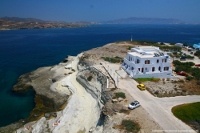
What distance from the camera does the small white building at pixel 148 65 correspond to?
44344mm

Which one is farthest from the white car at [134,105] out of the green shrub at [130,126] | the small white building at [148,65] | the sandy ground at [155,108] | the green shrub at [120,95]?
the small white building at [148,65]

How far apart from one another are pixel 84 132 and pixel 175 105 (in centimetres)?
1560

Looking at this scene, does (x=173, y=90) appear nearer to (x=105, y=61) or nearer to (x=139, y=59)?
(x=139, y=59)

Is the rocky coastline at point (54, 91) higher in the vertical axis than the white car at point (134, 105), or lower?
lower

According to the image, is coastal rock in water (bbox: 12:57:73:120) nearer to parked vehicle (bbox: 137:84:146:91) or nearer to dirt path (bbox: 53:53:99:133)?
dirt path (bbox: 53:53:99:133)

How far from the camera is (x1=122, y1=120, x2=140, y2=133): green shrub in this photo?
2508 cm

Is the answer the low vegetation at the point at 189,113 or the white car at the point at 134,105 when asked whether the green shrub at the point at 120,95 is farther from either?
the low vegetation at the point at 189,113

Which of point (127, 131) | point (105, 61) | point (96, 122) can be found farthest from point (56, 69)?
point (127, 131)

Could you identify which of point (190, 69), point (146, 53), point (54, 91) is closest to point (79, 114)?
point (54, 91)

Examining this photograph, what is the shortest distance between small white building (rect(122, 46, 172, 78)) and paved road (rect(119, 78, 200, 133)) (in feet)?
14.6

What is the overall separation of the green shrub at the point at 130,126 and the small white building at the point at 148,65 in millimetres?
18325

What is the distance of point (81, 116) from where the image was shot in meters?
36.2

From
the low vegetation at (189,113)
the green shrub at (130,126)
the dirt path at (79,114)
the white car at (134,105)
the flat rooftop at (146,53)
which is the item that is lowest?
the dirt path at (79,114)

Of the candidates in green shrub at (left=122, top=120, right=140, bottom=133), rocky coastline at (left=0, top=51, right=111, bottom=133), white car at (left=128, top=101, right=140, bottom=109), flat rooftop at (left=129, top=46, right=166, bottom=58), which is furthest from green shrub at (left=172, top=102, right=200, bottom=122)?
flat rooftop at (left=129, top=46, right=166, bottom=58)
